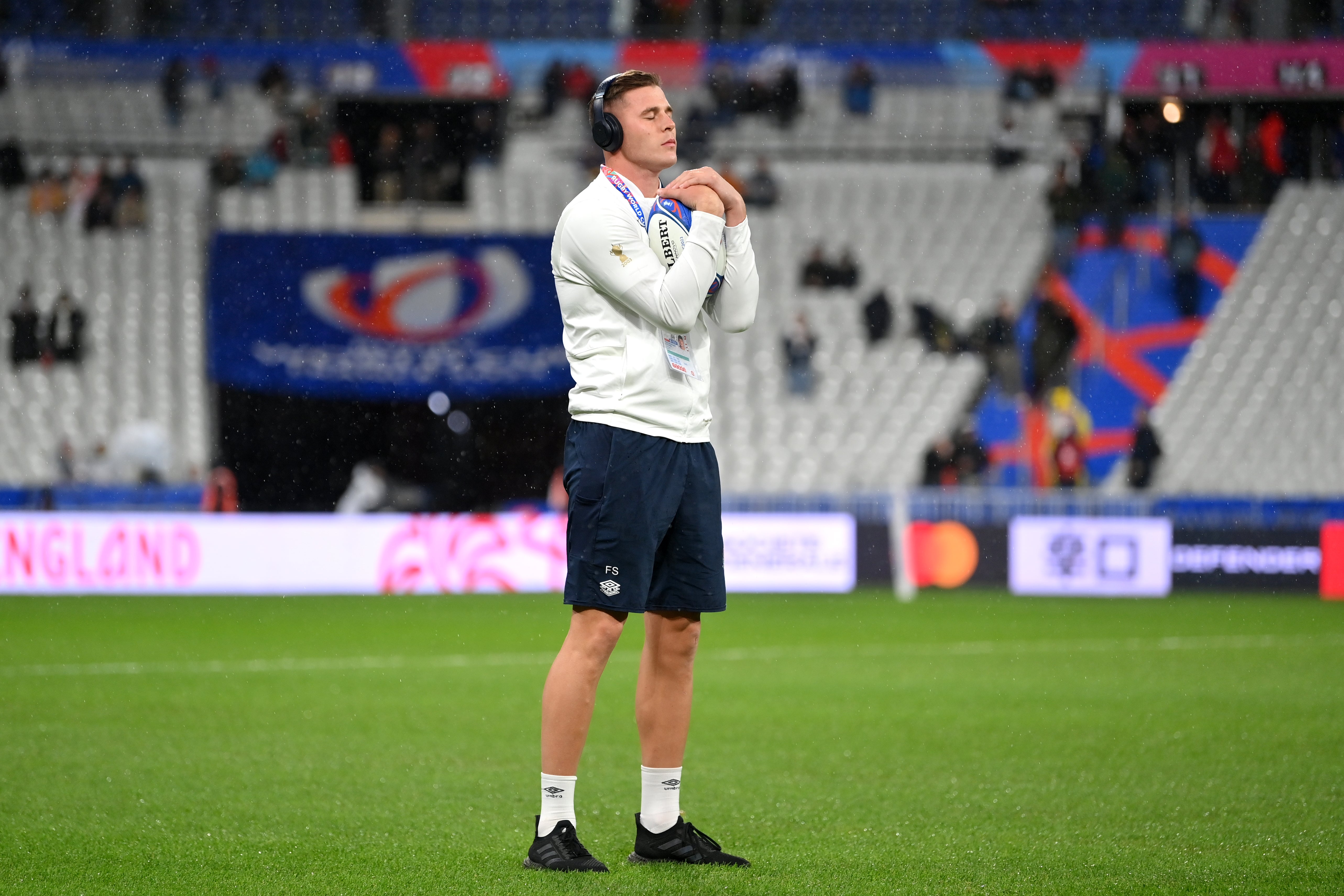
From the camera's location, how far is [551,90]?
24.1 metres

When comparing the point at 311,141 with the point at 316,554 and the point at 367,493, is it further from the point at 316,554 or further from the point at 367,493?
the point at 316,554

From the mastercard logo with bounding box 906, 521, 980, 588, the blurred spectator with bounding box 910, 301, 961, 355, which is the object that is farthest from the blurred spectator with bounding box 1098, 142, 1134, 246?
the mastercard logo with bounding box 906, 521, 980, 588

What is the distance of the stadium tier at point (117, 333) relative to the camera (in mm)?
20766

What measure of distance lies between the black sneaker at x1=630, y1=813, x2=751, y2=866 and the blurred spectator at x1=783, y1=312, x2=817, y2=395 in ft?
57.1

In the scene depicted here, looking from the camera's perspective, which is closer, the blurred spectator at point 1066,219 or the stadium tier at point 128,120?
the blurred spectator at point 1066,219

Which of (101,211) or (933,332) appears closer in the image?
(933,332)

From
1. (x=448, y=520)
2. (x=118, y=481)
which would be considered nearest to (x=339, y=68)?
(x=118, y=481)

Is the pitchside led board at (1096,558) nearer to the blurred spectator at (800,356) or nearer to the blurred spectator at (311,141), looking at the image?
the blurred spectator at (800,356)

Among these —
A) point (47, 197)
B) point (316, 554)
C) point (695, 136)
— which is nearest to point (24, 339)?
point (47, 197)

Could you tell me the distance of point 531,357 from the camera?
69.6ft

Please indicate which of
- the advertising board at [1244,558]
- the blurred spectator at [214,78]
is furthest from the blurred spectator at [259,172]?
the advertising board at [1244,558]

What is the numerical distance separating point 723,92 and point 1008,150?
4443 mm

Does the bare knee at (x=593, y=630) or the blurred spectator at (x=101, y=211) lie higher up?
the blurred spectator at (x=101, y=211)

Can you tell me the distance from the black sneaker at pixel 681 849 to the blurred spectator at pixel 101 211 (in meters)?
20.9
